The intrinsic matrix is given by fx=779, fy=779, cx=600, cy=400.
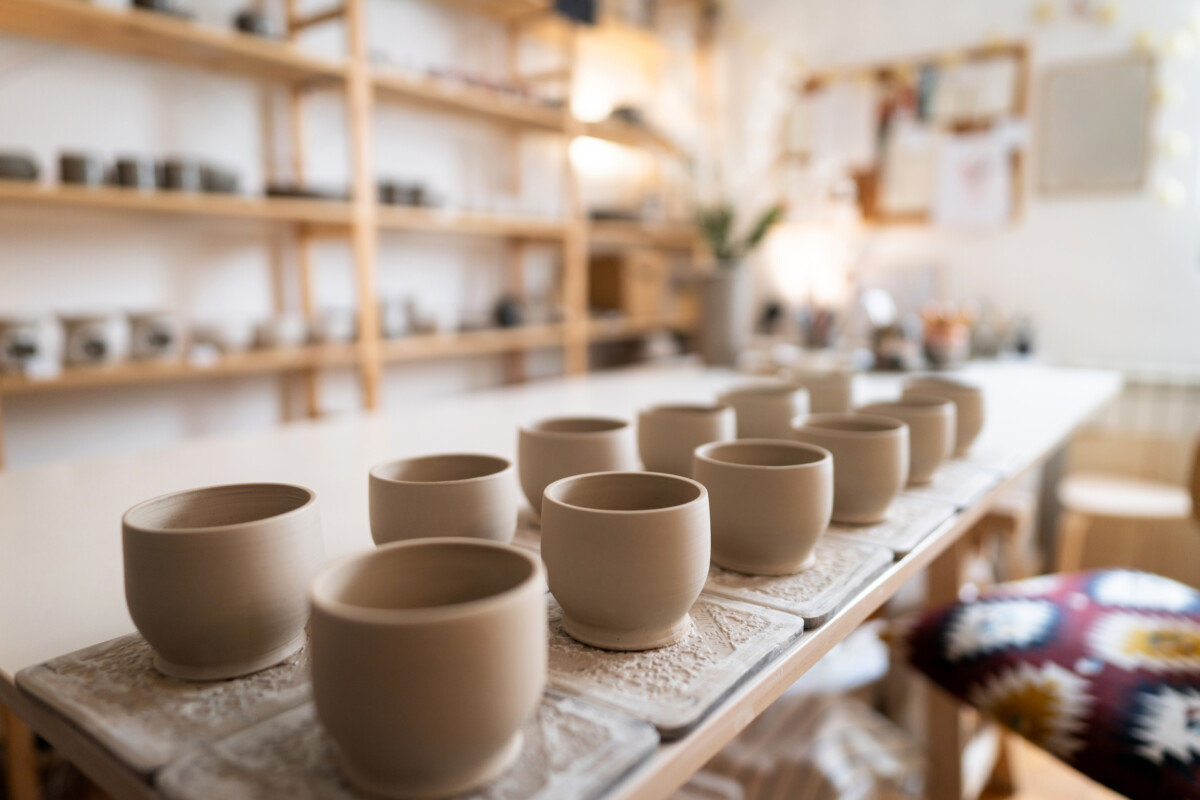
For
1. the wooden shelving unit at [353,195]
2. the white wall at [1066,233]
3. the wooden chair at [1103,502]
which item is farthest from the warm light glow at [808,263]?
the wooden chair at [1103,502]

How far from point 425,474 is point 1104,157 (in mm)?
3069

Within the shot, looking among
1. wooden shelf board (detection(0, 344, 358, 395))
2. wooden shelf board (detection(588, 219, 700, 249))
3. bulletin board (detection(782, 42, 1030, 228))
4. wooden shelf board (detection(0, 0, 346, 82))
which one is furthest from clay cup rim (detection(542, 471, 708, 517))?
wooden shelf board (detection(588, 219, 700, 249))

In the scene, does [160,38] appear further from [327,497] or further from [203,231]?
[327,497]

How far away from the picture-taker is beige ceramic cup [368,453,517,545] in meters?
0.57

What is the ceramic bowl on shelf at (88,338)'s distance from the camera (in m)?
1.82

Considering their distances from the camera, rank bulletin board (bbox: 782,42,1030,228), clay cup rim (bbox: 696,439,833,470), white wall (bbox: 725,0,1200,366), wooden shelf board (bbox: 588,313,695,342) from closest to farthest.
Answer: clay cup rim (bbox: 696,439,833,470) → white wall (bbox: 725,0,1200,366) → bulletin board (bbox: 782,42,1030,228) → wooden shelf board (bbox: 588,313,695,342)

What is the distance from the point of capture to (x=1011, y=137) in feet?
9.84

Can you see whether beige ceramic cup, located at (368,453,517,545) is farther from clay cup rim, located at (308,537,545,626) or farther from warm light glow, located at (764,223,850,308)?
warm light glow, located at (764,223,850,308)

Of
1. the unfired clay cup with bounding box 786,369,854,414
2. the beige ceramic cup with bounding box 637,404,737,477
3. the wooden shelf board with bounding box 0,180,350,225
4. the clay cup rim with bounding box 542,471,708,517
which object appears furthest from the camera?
the wooden shelf board with bounding box 0,180,350,225

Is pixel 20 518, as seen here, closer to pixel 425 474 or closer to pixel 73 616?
pixel 73 616

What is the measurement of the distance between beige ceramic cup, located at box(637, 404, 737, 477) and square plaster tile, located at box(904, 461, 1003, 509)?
241mm

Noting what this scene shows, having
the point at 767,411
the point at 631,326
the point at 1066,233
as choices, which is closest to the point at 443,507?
the point at 767,411

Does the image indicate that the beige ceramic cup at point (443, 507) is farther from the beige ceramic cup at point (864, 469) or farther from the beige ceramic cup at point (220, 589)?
the beige ceramic cup at point (864, 469)

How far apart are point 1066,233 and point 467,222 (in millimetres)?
2231
